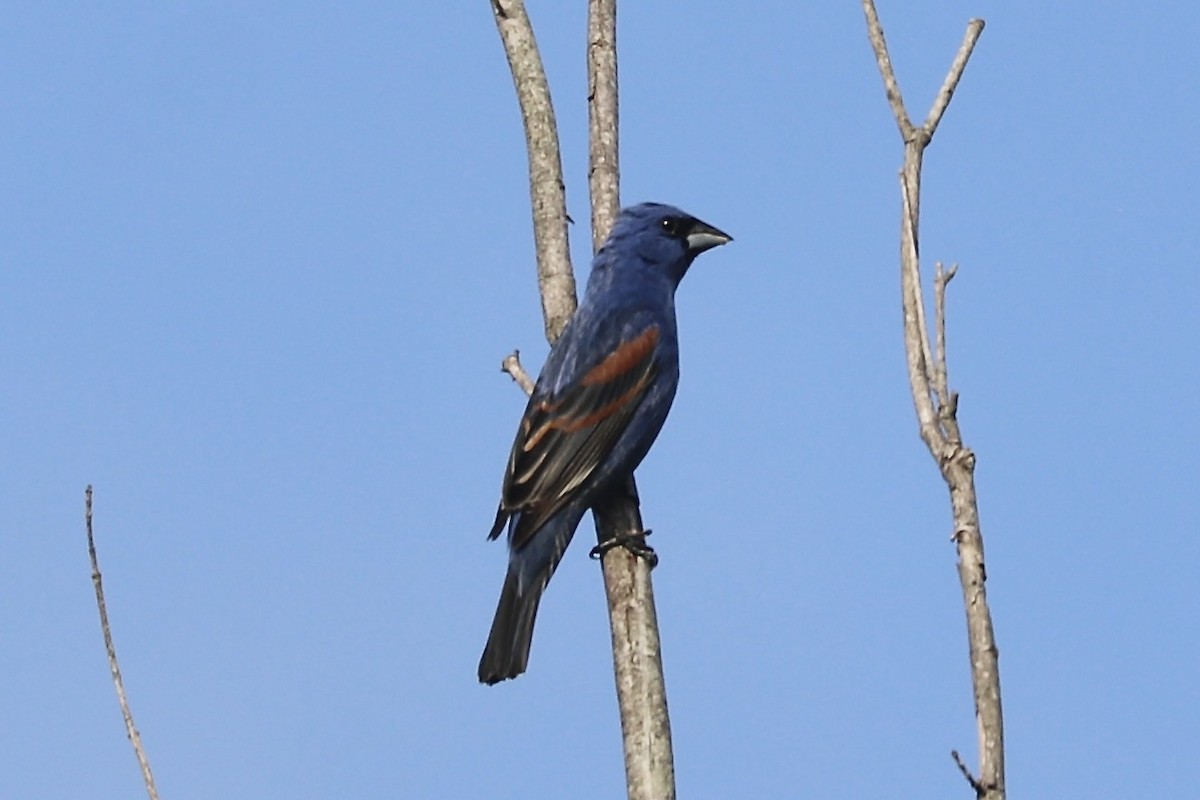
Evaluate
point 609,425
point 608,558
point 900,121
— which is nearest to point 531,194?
point 609,425

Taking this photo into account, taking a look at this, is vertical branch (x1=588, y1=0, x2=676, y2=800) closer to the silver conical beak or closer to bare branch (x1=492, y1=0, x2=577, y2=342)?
bare branch (x1=492, y1=0, x2=577, y2=342)

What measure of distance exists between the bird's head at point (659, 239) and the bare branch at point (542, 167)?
1.78 ft

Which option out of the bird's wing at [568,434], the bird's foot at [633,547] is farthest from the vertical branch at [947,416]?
the bird's wing at [568,434]

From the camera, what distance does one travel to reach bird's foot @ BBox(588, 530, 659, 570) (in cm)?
609

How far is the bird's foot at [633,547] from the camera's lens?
20.0 ft

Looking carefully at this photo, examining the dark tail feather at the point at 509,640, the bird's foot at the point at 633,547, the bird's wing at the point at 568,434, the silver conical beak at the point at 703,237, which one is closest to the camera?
the bird's foot at the point at 633,547

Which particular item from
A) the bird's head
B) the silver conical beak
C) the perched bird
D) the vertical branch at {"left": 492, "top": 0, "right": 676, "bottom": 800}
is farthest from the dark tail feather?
the silver conical beak

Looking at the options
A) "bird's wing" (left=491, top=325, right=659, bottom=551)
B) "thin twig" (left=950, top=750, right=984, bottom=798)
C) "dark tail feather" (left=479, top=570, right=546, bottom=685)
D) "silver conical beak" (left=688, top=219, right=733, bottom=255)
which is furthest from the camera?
"silver conical beak" (left=688, top=219, right=733, bottom=255)

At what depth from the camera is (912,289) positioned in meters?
4.51

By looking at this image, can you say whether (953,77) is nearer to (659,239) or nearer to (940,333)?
(940,333)

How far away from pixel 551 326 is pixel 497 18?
1.34 meters

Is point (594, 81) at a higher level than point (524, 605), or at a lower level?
higher

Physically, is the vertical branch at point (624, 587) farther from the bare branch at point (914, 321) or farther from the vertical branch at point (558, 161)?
the bare branch at point (914, 321)

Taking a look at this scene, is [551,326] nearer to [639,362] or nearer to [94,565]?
[639,362]
